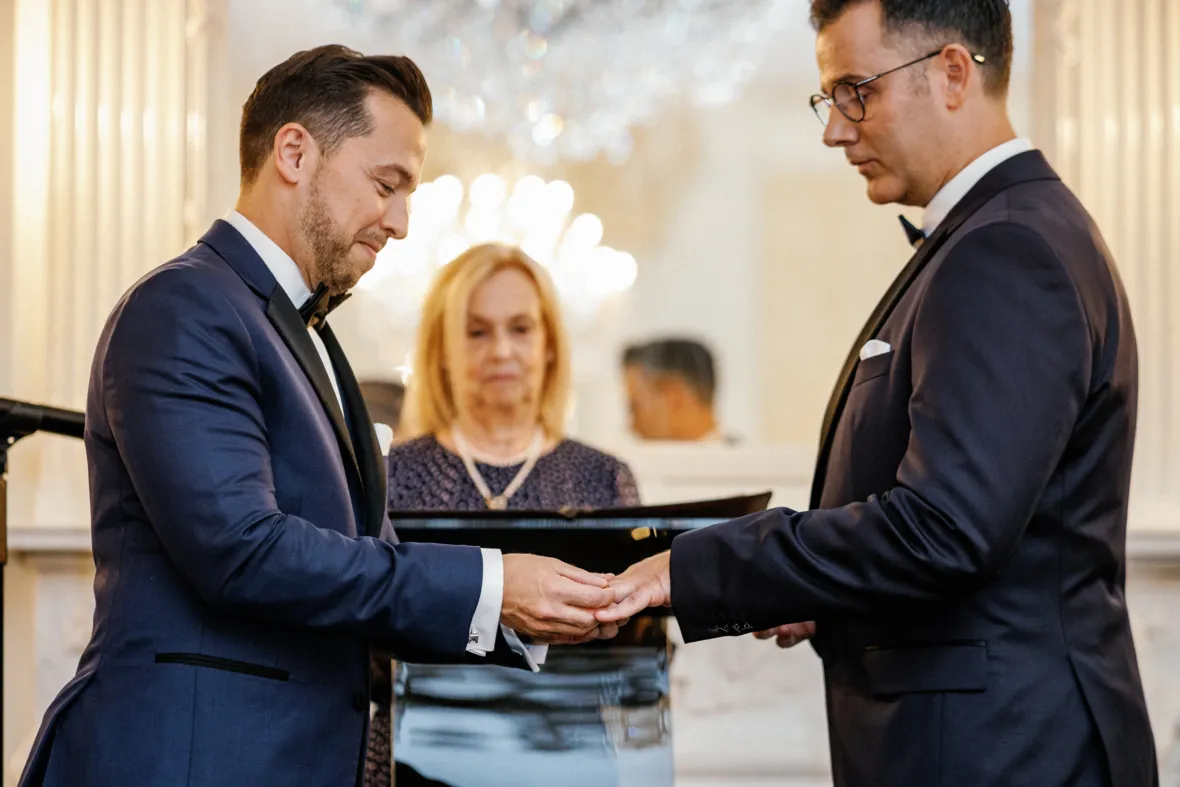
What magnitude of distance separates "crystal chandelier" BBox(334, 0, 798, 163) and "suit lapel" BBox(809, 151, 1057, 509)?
211 inches

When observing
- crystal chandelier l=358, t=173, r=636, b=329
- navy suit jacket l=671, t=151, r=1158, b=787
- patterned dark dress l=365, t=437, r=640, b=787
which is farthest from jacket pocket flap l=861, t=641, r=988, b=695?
crystal chandelier l=358, t=173, r=636, b=329

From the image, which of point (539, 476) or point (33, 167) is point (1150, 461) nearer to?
point (539, 476)

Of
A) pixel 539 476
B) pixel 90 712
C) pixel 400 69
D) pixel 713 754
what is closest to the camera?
pixel 90 712

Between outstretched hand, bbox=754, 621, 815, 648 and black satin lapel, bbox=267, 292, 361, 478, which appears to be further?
outstretched hand, bbox=754, 621, 815, 648

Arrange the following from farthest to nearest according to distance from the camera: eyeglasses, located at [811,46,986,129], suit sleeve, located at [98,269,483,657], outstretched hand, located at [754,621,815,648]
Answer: outstretched hand, located at [754,621,815,648] → eyeglasses, located at [811,46,986,129] → suit sleeve, located at [98,269,483,657]

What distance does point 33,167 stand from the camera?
395cm

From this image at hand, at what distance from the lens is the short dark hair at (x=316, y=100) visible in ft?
7.39

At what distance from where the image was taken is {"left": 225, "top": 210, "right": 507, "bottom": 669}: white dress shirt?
6.88ft

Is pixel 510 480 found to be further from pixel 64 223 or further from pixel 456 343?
pixel 64 223

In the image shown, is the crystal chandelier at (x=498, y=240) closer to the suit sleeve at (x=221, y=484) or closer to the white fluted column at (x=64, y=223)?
the white fluted column at (x=64, y=223)

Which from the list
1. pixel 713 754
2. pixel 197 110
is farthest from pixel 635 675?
pixel 197 110

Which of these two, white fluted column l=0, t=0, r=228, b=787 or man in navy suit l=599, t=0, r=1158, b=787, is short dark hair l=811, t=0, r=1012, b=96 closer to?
man in navy suit l=599, t=0, r=1158, b=787

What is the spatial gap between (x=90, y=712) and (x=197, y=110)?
8.40 feet

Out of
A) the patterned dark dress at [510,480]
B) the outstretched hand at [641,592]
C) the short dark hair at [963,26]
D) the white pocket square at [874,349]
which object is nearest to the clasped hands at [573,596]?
the outstretched hand at [641,592]
